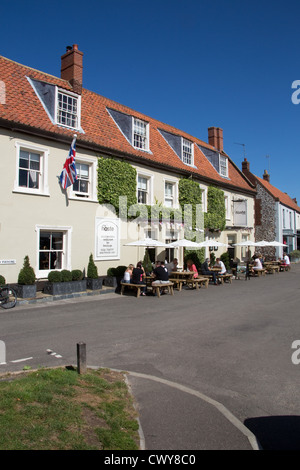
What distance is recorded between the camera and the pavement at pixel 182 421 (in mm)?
3768

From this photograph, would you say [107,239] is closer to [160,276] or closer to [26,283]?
[160,276]

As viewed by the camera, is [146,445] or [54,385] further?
[54,385]

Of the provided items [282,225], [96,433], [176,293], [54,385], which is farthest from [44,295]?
[282,225]

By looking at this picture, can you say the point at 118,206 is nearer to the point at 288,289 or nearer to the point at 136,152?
the point at 136,152

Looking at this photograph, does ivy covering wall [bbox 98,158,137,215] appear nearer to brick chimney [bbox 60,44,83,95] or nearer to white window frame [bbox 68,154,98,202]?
white window frame [bbox 68,154,98,202]

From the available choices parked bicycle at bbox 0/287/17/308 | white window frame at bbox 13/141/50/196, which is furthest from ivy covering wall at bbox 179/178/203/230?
parked bicycle at bbox 0/287/17/308

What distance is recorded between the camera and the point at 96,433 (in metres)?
3.75

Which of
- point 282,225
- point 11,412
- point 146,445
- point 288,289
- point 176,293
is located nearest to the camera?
point 146,445

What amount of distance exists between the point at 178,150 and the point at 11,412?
2123 cm

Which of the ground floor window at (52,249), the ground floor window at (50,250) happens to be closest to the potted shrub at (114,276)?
the ground floor window at (52,249)

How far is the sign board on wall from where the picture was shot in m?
16.7

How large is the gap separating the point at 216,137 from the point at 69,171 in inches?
793
